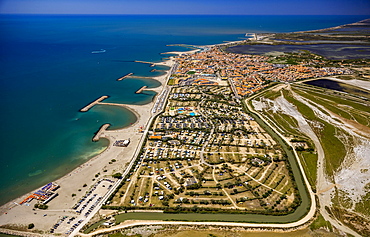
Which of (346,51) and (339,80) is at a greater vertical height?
(346,51)

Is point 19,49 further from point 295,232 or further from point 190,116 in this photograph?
point 295,232

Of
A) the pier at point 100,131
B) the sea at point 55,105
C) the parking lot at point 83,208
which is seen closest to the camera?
the parking lot at point 83,208

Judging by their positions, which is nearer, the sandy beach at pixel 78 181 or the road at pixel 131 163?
the road at pixel 131 163

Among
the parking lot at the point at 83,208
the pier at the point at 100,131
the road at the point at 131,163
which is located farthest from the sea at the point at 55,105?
the parking lot at the point at 83,208

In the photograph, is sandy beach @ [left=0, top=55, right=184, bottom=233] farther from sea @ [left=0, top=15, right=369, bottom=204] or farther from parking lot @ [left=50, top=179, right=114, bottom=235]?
sea @ [left=0, top=15, right=369, bottom=204]

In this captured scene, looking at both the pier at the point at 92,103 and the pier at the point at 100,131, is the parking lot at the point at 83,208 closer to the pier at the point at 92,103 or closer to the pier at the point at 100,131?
the pier at the point at 100,131

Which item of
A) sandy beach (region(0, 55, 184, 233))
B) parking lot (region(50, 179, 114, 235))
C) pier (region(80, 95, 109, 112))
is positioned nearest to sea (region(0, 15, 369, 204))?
pier (region(80, 95, 109, 112))

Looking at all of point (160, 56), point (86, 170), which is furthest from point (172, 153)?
point (160, 56)

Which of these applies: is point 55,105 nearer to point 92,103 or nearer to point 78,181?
point 92,103
